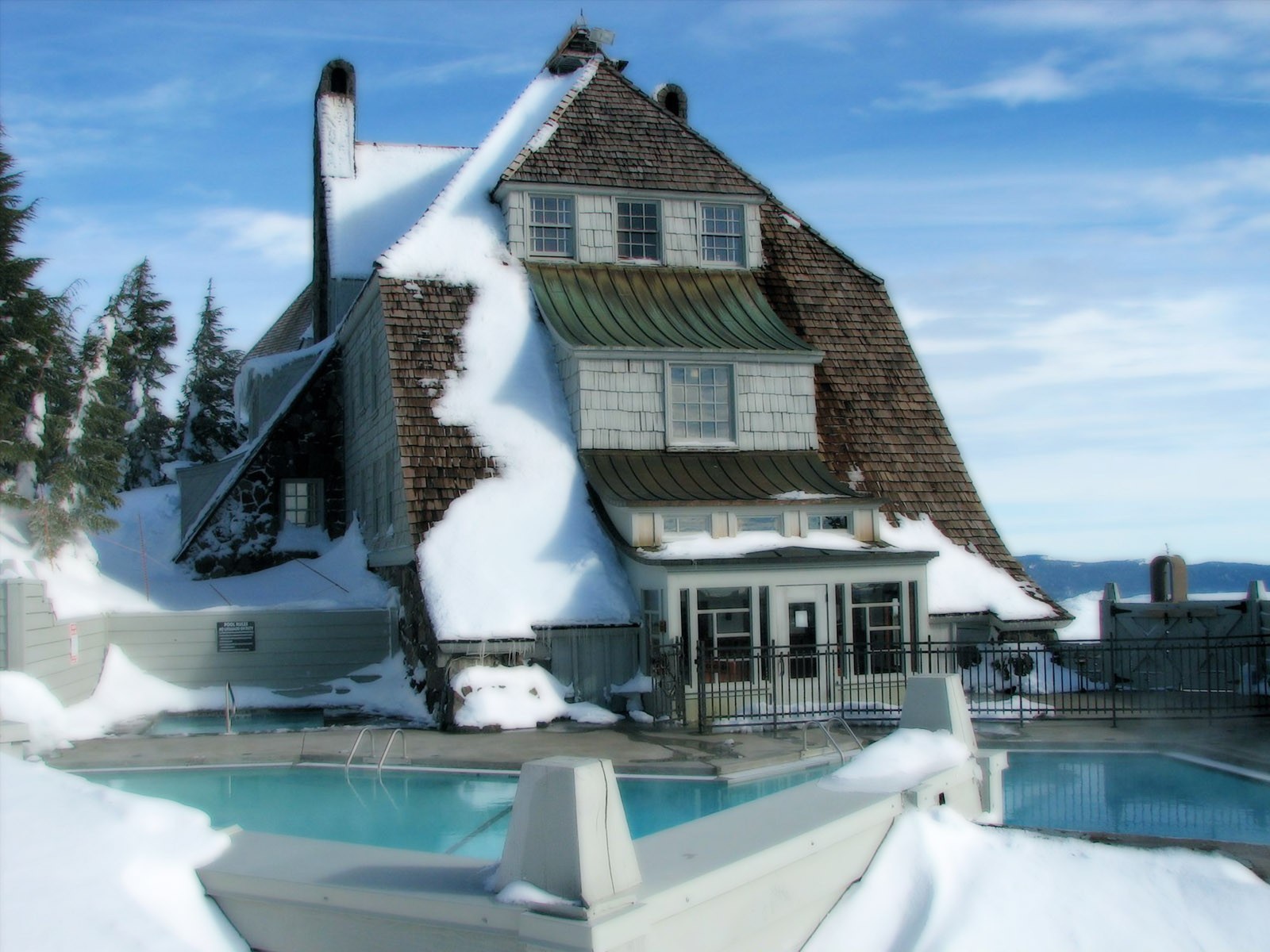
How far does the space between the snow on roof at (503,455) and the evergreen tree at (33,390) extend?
21.9 ft

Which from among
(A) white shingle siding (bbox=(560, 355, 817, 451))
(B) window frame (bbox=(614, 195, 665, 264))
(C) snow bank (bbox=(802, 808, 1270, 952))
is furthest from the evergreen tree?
(C) snow bank (bbox=(802, 808, 1270, 952))

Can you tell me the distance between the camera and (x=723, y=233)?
23000mm

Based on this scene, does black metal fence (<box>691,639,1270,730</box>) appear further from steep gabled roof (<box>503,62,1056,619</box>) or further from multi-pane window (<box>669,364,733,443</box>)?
multi-pane window (<box>669,364,733,443</box>)

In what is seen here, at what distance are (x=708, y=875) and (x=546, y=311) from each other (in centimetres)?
1530

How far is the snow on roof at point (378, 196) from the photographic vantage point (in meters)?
26.4

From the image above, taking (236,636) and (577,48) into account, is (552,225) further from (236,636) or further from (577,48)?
(236,636)

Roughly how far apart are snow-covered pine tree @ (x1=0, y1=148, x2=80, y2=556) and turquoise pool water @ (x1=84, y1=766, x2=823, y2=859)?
7.79 metres

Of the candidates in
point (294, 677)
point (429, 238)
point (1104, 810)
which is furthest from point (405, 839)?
point (429, 238)

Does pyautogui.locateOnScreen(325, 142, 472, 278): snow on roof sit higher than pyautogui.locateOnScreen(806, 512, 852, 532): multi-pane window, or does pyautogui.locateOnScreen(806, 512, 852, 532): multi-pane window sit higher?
pyautogui.locateOnScreen(325, 142, 472, 278): snow on roof

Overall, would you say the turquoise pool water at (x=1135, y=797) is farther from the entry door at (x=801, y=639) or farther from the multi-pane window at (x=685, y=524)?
the multi-pane window at (x=685, y=524)

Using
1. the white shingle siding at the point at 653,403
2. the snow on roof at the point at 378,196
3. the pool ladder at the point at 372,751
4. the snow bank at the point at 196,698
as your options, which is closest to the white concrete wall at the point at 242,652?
the snow bank at the point at 196,698

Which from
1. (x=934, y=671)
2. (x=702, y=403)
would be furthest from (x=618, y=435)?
(x=934, y=671)

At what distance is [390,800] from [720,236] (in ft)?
44.8

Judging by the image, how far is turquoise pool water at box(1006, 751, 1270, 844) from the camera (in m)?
12.0
